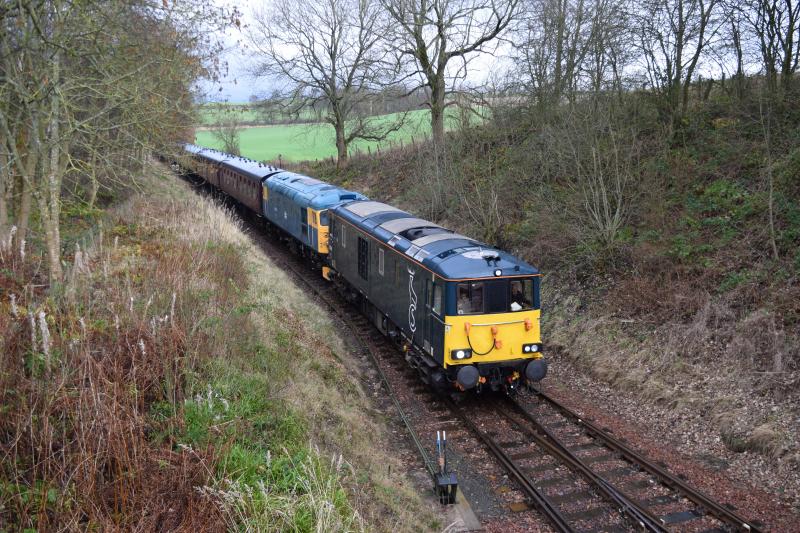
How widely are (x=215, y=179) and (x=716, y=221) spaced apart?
2653cm

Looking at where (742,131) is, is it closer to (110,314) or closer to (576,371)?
(576,371)

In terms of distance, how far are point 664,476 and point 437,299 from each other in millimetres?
4467

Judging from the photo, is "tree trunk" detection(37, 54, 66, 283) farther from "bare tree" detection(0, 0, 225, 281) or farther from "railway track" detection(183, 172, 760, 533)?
"railway track" detection(183, 172, 760, 533)

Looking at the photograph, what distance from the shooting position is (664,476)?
865cm

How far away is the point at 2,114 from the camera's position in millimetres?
10328

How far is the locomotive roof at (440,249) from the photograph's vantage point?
10516mm

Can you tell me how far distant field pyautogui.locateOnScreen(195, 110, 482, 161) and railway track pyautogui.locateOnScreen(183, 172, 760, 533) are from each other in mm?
17224

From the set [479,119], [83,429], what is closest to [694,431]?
[83,429]

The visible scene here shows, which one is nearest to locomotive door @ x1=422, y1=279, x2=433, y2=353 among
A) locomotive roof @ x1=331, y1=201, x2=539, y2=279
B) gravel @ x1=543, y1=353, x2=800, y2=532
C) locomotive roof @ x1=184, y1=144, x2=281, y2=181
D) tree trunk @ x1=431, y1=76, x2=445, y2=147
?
locomotive roof @ x1=331, y1=201, x2=539, y2=279

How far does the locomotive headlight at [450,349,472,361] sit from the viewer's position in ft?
34.1

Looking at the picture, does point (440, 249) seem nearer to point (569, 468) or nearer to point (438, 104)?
point (569, 468)

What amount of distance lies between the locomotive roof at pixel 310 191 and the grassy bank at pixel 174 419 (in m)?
7.29

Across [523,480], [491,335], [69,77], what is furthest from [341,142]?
[523,480]

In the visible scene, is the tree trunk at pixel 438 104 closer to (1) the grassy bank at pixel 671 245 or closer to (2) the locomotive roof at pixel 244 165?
(1) the grassy bank at pixel 671 245
